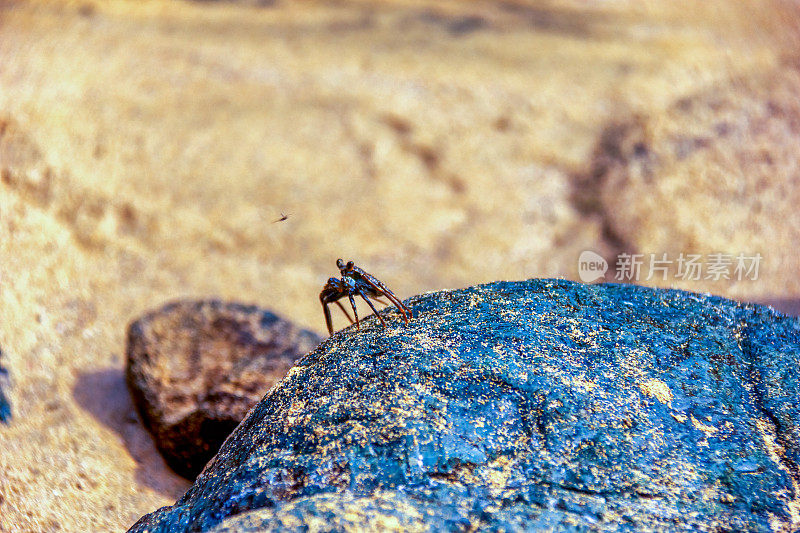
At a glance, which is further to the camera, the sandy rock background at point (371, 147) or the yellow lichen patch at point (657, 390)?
the sandy rock background at point (371, 147)

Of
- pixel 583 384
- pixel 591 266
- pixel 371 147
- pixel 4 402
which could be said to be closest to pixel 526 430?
pixel 583 384

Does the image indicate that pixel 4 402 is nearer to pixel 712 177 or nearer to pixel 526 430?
pixel 526 430

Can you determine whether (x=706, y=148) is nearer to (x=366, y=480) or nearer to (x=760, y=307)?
(x=760, y=307)

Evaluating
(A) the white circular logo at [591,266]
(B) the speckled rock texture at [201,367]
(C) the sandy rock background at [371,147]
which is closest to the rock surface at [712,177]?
(C) the sandy rock background at [371,147]

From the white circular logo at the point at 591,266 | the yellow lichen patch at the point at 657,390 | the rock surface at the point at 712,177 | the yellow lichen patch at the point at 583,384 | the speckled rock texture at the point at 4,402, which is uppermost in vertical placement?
the rock surface at the point at 712,177

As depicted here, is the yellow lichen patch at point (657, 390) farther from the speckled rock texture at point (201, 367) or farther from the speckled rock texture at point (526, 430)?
the speckled rock texture at point (201, 367)

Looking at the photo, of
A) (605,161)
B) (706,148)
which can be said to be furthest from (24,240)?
(706,148)
